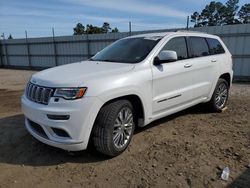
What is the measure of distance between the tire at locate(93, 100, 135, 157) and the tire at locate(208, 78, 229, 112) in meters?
2.71

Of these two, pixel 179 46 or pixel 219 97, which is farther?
pixel 219 97

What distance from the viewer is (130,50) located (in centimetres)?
468

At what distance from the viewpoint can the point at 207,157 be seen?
12.4 ft

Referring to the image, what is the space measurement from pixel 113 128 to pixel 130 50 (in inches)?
65.5

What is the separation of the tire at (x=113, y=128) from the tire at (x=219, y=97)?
2714 mm

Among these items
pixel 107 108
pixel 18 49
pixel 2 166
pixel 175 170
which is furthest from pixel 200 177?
pixel 18 49

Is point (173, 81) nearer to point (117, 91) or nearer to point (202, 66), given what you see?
point (202, 66)

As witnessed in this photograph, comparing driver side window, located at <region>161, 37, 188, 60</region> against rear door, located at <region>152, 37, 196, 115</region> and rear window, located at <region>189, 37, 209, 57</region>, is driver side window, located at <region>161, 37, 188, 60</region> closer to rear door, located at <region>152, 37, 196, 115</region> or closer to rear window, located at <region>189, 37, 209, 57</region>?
rear door, located at <region>152, 37, 196, 115</region>

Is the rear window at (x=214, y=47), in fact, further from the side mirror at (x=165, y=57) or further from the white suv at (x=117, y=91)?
the side mirror at (x=165, y=57)

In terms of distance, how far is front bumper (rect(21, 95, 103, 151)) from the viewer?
130 inches

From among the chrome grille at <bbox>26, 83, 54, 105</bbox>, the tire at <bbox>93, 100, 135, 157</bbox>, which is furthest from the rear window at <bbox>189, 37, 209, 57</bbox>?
the chrome grille at <bbox>26, 83, 54, 105</bbox>

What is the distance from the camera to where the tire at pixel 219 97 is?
5930 mm

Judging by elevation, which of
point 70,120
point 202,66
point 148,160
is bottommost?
point 148,160

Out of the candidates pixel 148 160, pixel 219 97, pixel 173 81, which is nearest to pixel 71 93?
pixel 148 160
